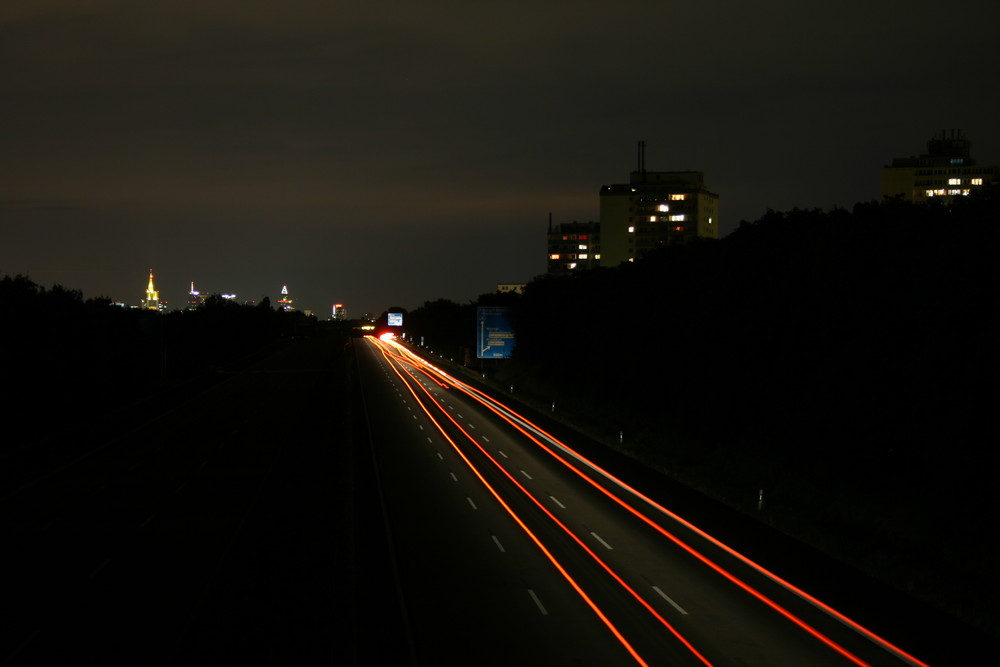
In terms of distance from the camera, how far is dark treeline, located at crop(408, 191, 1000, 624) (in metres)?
20.9

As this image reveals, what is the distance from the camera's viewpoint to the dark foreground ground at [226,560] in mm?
14695

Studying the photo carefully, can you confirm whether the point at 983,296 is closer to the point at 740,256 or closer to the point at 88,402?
the point at 740,256

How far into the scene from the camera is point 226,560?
19891 millimetres

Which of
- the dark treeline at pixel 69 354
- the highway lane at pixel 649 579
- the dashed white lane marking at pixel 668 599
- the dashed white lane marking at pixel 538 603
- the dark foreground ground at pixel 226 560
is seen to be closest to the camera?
the highway lane at pixel 649 579

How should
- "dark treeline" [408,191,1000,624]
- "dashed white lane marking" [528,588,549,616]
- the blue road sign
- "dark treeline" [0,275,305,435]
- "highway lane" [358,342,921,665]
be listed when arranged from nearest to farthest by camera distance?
"highway lane" [358,342,921,665]
"dashed white lane marking" [528,588,549,616]
"dark treeline" [408,191,1000,624]
"dark treeline" [0,275,305,435]
the blue road sign

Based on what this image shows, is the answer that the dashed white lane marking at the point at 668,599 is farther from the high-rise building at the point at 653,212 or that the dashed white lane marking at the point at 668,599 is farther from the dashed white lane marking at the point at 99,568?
the high-rise building at the point at 653,212

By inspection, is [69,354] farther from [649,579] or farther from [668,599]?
[668,599]

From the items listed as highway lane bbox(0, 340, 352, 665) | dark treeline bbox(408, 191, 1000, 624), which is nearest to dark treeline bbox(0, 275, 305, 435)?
highway lane bbox(0, 340, 352, 665)

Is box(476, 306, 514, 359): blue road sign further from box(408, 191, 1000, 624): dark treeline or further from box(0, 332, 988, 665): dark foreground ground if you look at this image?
box(0, 332, 988, 665): dark foreground ground

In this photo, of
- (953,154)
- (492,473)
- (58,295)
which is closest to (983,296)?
(492,473)

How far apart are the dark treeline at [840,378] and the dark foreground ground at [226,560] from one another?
80.5 inches

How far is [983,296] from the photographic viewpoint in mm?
21469

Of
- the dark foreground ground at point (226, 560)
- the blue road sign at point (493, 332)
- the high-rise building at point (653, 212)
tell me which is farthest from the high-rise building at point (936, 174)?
the dark foreground ground at point (226, 560)

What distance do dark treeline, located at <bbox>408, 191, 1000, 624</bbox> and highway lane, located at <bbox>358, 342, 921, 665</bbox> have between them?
305 cm
